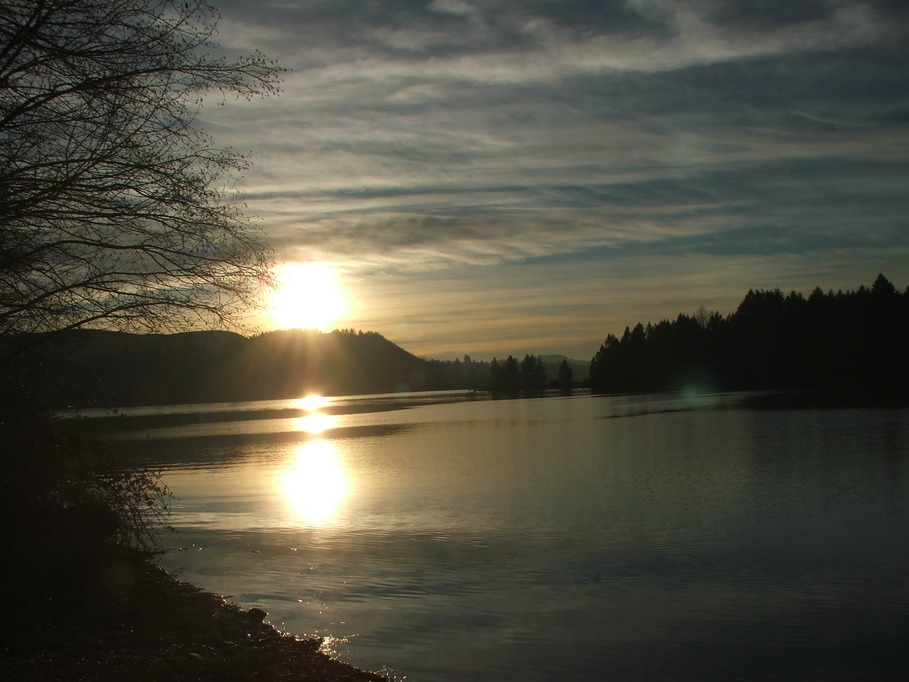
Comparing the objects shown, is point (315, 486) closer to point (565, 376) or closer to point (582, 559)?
point (582, 559)

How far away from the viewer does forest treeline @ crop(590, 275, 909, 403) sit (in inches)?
3408

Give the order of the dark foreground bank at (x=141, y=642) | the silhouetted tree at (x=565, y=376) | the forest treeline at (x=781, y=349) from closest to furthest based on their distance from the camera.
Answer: the dark foreground bank at (x=141, y=642)
the forest treeline at (x=781, y=349)
the silhouetted tree at (x=565, y=376)

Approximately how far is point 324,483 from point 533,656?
1777 cm

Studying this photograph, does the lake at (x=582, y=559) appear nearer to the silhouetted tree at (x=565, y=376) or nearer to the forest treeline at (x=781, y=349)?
the forest treeline at (x=781, y=349)

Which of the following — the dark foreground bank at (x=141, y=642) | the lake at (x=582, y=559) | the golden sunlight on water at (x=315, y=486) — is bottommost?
the golden sunlight on water at (x=315, y=486)

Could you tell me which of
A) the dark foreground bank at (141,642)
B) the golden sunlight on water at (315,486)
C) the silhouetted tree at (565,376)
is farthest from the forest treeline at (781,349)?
the dark foreground bank at (141,642)

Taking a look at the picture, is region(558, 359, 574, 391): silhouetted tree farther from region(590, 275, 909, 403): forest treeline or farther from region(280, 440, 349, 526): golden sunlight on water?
region(280, 440, 349, 526): golden sunlight on water

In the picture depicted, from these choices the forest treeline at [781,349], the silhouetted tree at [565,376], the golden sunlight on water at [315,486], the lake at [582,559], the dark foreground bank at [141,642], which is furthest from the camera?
the silhouetted tree at [565,376]

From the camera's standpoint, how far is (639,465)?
25703mm

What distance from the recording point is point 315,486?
82.4 ft

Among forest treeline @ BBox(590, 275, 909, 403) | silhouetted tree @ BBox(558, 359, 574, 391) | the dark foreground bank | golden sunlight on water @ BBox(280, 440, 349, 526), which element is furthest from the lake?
silhouetted tree @ BBox(558, 359, 574, 391)

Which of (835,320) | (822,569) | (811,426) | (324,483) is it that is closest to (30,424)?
(822,569)

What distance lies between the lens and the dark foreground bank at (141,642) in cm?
691

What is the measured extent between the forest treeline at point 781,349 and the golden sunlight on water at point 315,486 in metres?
52.0
